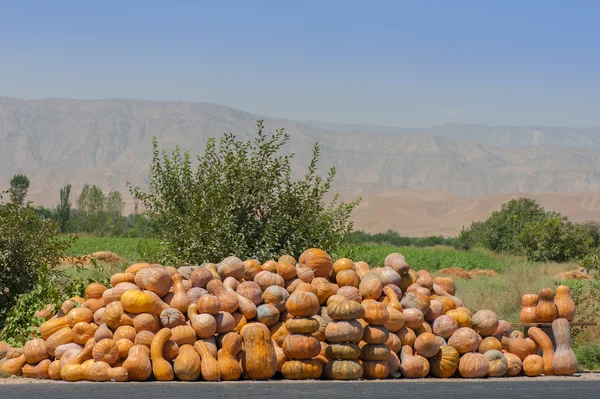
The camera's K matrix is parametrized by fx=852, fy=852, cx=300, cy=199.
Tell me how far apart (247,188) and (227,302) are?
202 inches

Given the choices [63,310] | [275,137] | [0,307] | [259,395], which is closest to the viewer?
[259,395]

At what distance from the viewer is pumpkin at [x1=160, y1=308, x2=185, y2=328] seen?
464 inches

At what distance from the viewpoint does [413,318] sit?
40.5 ft

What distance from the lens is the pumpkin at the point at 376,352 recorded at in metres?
11.8

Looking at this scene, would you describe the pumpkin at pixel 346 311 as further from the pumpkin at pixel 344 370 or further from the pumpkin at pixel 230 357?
the pumpkin at pixel 230 357

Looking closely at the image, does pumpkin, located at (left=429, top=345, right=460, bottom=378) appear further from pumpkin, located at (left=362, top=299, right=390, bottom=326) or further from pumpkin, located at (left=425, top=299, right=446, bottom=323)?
pumpkin, located at (left=362, top=299, right=390, bottom=326)

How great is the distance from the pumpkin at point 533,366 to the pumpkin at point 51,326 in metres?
6.75

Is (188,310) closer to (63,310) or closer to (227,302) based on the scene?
(227,302)

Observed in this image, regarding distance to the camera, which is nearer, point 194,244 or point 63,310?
point 63,310

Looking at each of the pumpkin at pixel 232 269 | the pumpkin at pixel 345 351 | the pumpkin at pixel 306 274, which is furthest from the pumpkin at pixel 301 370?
the pumpkin at pixel 232 269

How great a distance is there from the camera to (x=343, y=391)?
420 inches

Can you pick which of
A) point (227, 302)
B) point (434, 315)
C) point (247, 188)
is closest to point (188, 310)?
point (227, 302)

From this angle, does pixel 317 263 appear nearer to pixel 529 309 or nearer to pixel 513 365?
pixel 513 365

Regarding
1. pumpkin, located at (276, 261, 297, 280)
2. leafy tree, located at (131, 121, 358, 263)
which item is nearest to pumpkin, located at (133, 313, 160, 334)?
pumpkin, located at (276, 261, 297, 280)
